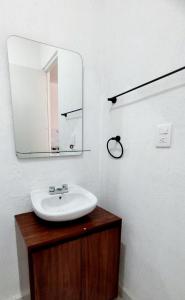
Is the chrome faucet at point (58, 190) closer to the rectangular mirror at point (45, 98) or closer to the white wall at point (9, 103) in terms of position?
the white wall at point (9, 103)

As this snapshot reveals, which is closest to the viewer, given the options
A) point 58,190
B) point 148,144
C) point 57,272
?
point 57,272

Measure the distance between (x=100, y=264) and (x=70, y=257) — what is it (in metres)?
0.25

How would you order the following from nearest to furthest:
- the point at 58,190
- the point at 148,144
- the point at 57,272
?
1. the point at 57,272
2. the point at 148,144
3. the point at 58,190

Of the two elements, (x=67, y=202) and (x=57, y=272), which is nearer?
(x=57, y=272)

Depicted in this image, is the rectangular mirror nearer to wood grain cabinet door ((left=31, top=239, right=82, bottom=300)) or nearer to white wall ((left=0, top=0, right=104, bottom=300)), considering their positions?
white wall ((left=0, top=0, right=104, bottom=300))

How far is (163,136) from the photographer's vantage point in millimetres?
924

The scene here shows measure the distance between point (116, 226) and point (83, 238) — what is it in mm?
237

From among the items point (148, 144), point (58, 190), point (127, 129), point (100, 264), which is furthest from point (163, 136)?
point (100, 264)

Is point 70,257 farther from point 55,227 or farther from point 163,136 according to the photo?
point 163,136

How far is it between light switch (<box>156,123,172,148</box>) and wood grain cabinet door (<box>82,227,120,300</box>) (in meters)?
0.59

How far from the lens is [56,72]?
1.24 m

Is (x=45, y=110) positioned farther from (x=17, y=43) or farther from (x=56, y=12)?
(x=56, y=12)

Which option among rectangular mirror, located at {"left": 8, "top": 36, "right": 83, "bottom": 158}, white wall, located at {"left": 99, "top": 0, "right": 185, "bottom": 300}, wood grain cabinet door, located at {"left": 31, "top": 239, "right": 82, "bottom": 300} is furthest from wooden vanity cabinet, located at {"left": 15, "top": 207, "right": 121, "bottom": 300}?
rectangular mirror, located at {"left": 8, "top": 36, "right": 83, "bottom": 158}

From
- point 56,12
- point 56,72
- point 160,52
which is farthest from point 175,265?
point 56,12
